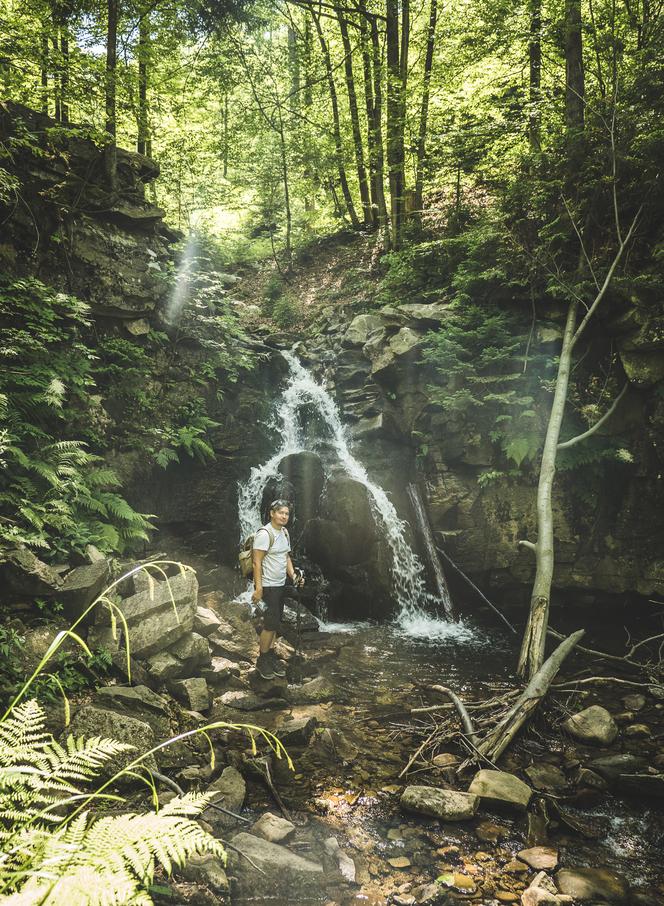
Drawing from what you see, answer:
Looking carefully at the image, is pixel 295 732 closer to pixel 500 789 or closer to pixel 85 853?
pixel 500 789

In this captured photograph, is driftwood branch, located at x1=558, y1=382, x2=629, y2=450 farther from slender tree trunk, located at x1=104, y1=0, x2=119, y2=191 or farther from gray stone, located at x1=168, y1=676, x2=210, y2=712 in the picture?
slender tree trunk, located at x1=104, y1=0, x2=119, y2=191

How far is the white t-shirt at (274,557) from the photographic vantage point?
5711mm

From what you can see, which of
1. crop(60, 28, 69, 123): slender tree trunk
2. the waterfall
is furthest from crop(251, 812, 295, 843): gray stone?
crop(60, 28, 69, 123): slender tree trunk

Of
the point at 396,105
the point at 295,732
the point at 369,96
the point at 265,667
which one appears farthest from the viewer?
the point at 369,96

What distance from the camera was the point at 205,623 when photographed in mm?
6660

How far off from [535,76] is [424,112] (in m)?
3.43

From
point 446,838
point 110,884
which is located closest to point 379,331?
point 446,838

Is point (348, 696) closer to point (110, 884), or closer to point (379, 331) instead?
point (110, 884)

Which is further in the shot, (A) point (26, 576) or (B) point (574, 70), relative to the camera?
(B) point (574, 70)

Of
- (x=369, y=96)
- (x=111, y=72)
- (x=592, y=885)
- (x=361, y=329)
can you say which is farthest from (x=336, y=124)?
(x=592, y=885)

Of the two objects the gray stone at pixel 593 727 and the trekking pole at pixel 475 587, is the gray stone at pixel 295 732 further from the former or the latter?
the trekking pole at pixel 475 587

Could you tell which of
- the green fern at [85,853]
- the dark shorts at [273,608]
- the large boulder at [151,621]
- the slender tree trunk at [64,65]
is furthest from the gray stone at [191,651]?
the slender tree trunk at [64,65]

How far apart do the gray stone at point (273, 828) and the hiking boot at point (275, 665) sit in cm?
263

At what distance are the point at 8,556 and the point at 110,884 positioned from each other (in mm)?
4351
